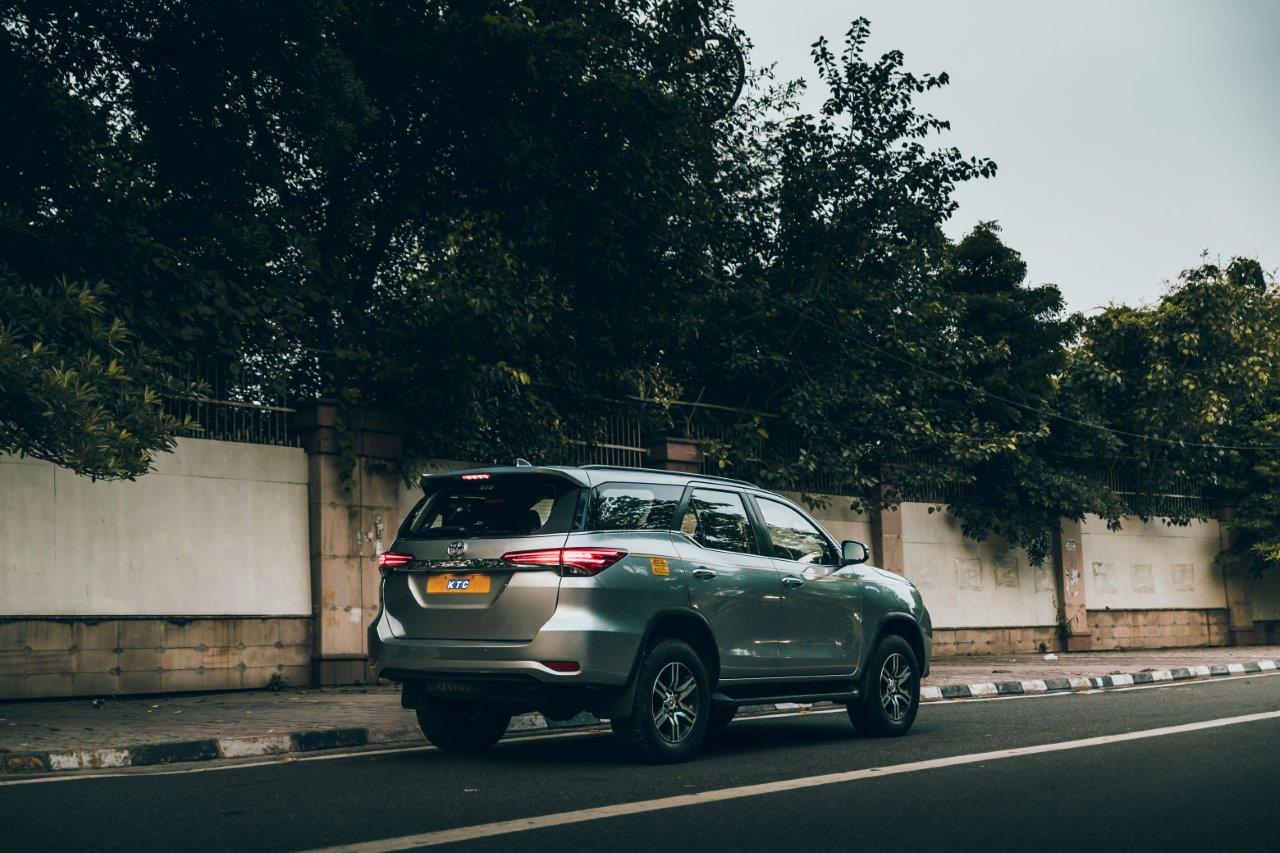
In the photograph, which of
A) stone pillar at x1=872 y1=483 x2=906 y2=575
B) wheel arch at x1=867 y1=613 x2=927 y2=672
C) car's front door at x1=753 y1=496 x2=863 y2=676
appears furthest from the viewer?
stone pillar at x1=872 y1=483 x2=906 y2=575

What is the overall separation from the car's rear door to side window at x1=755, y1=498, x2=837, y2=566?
6.32 feet

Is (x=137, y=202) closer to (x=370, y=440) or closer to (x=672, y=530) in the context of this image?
(x=370, y=440)

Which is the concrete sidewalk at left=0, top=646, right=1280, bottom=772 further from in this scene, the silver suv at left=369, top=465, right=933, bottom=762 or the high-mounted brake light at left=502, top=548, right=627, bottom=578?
the high-mounted brake light at left=502, top=548, right=627, bottom=578

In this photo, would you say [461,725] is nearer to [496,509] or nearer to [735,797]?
[496,509]

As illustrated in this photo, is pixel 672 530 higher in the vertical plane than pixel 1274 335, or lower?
lower

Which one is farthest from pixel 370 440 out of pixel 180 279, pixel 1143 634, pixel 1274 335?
pixel 1274 335

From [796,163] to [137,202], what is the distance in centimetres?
1099

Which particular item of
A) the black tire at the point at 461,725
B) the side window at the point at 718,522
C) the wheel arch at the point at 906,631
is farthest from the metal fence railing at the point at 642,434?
the wheel arch at the point at 906,631

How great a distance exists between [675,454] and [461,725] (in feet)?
30.7

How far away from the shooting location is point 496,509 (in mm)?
8594

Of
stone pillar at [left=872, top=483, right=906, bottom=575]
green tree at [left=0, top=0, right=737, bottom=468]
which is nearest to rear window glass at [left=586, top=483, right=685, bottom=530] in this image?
green tree at [left=0, top=0, right=737, bottom=468]

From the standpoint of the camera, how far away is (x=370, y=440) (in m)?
15.4

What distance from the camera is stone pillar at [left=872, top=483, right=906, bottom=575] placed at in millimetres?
21344

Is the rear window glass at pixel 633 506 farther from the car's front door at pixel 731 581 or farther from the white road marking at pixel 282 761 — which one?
the white road marking at pixel 282 761
